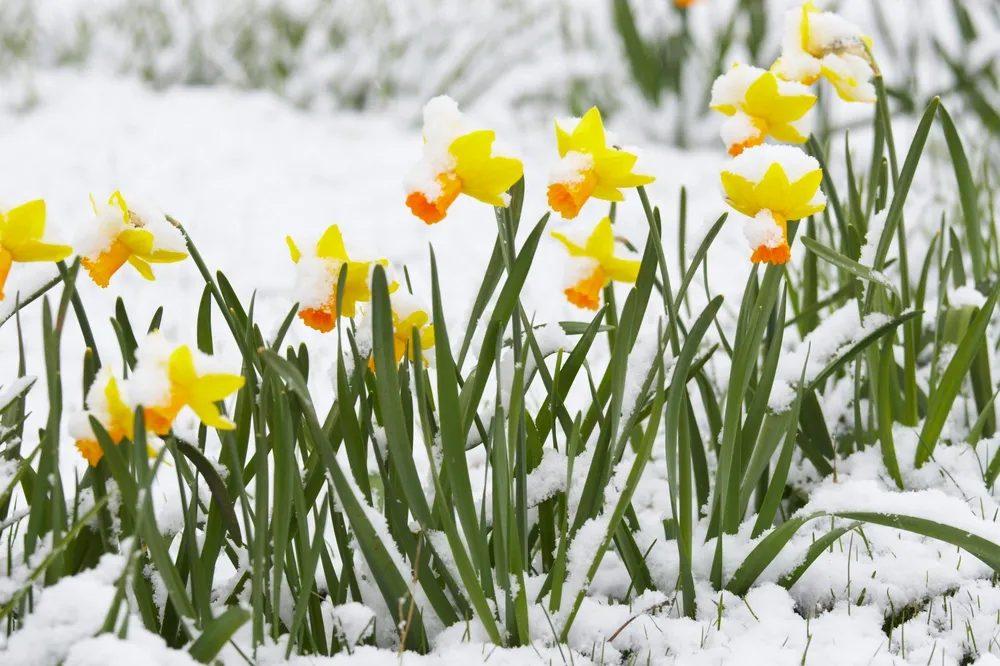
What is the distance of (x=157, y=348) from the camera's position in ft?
2.37

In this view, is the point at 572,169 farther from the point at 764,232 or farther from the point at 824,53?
the point at 824,53

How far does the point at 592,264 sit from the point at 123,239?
51cm

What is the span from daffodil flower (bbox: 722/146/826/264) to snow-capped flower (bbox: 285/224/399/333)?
37 centimetres

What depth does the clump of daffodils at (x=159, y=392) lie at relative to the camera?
0.71 meters

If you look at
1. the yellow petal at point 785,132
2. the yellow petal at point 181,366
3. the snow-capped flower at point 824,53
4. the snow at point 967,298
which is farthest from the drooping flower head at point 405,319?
the snow at point 967,298

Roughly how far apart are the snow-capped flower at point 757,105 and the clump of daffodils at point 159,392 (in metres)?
0.65

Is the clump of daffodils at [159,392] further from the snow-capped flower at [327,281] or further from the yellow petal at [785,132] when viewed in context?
the yellow petal at [785,132]

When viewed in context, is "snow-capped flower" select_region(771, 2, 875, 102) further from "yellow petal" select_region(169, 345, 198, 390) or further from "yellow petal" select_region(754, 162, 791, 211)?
"yellow petal" select_region(169, 345, 198, 390)

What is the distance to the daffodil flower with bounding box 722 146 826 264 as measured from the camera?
86 centimetres

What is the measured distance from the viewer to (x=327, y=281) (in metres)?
0.85

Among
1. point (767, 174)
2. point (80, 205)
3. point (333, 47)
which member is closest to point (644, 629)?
point (767, 174)

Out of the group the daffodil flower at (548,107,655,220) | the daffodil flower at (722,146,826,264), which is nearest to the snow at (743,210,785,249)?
the daffodil flower at (722,146,826,264)

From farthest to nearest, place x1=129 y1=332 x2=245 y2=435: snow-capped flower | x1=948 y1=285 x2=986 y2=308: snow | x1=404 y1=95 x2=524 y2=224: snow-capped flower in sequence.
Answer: x1=948 y1=285 x2=986 y2=308: snow < x1=404 y1=95 x2=524 y2=224: snow-capped flower < x1=129 y1=332 x2=245 y2=435: snow-capped flower

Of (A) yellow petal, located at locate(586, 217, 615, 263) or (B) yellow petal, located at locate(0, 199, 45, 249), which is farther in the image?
(A) yellow petal, located at locate(586, 217, 615, 263)
